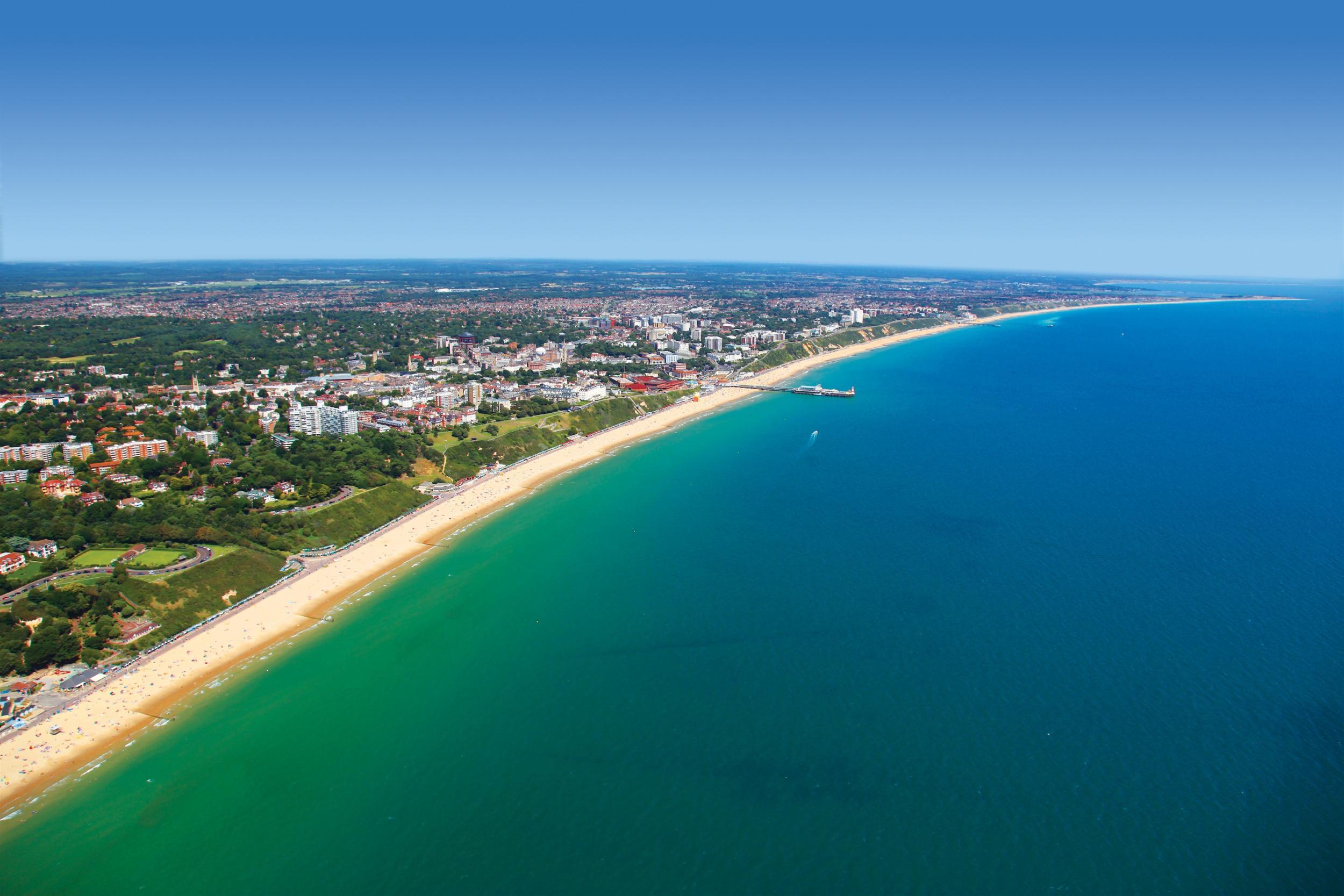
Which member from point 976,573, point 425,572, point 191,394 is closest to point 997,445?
point 976,573

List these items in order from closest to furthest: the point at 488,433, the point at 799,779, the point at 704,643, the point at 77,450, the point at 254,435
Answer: the point at 799,779 → the point at 704,643 → the point at 77,450 → the point at 254,435 → the point at 488,433

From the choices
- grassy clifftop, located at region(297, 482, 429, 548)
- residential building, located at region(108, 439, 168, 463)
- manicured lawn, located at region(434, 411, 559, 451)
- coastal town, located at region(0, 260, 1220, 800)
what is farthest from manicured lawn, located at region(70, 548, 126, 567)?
manicured lawn, located at region(434, 411, 559, 451)

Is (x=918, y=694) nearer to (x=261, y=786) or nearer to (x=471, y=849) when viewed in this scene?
(x=471, y=849)

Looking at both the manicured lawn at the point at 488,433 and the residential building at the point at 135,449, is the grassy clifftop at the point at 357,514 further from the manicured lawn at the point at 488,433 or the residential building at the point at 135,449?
the residential building at the point at 135,449

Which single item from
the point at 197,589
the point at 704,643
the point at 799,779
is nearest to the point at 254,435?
the point at 197,589

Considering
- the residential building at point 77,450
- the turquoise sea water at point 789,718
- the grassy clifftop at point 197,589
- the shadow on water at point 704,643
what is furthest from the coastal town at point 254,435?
the shadow on water at point 704,643

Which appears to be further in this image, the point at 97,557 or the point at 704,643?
the point at 97,557

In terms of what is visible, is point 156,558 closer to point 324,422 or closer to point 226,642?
point 226,642

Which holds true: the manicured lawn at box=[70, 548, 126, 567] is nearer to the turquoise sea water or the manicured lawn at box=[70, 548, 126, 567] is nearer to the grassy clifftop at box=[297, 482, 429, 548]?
the grassy clifftop at box=[297, 482, 429, 548]
